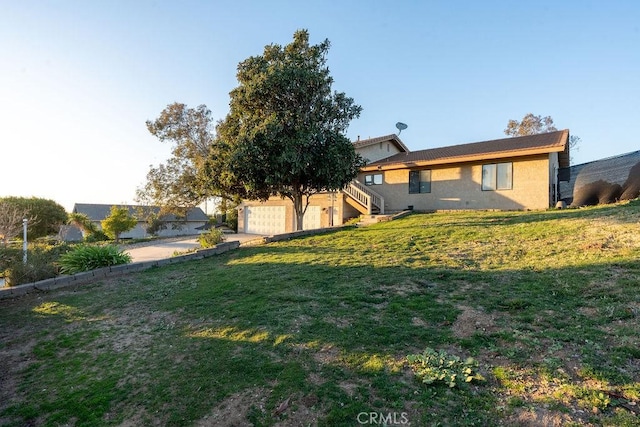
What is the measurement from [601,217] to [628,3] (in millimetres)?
6358

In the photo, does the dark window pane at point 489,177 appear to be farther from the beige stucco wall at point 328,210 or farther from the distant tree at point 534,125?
the distant tree at point 534,125

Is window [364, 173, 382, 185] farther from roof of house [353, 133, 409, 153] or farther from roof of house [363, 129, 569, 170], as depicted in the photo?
roof of house [353, 133, 409, 153]

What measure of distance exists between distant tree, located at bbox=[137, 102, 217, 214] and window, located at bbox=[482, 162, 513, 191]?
18.3 m

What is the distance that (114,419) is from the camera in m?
3.02

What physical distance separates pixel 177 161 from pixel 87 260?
17028mm

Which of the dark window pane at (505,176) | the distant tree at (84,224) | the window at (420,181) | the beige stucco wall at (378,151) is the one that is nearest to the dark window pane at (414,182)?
the window at (420,181)

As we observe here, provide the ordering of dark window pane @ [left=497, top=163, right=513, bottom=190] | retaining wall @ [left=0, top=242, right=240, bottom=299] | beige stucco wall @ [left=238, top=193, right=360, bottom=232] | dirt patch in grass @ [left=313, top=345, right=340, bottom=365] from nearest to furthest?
dirt patch in grass @ [left=313, top=345, right=340, bottom=365] → retaining wall @ [left=0, top=242, right=240, bottom=299] → dark window pane @ [left=497, top=163, right=513, bottom=190] → beige stucco wall @ [left=238, top=193, right=360, bottom=232]

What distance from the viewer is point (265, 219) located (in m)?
23.2

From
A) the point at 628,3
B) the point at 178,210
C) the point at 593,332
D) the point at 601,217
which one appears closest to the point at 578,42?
the point at 628,3

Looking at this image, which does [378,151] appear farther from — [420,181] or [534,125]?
[534,125]

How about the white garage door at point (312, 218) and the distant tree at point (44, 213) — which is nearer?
the white garage door at point (312, 218)

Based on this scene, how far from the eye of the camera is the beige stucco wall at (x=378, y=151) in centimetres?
2064

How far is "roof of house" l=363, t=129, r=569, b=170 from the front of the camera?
14.6 metres

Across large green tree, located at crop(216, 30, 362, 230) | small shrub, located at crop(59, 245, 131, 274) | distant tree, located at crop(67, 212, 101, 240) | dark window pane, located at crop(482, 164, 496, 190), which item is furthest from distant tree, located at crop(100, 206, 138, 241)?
dark window pane, located at crop(482, 164, 496, 190)
